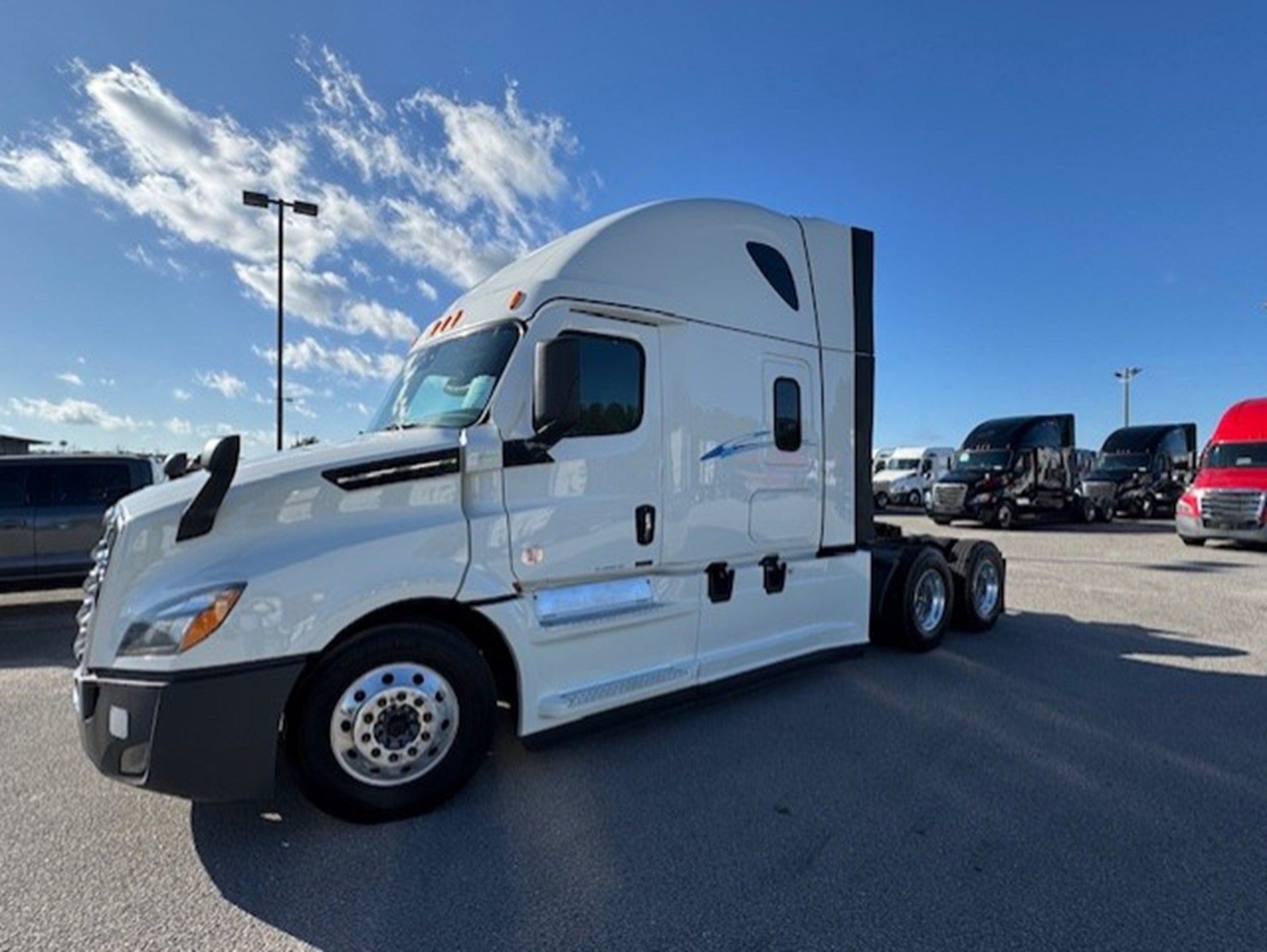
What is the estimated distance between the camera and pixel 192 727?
289 cm

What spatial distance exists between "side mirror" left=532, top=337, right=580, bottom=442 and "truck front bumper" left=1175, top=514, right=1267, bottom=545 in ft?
52.6

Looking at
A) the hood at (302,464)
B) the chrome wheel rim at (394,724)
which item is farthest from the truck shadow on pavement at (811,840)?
the hood at (302,464)

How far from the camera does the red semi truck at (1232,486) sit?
13.7 meters

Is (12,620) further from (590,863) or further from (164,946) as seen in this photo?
(590,863)

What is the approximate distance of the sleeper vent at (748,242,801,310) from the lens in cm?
493

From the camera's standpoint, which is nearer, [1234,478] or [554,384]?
[554,384]

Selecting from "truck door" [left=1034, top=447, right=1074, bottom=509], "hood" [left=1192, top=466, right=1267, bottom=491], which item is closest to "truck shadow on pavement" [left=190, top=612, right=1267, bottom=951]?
"hood" [left=1192, top=466, right=1267, bottom=491]

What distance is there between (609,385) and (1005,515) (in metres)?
19.1

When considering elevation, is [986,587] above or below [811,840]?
above

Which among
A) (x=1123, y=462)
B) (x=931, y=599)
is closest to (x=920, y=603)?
(x=931, y=599)

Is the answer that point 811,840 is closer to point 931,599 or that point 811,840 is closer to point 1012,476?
point 931,599

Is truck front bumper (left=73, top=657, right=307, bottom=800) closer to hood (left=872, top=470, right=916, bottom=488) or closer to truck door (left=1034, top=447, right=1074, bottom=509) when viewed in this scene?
truck door (left=1034, top=447, right=1074, bottom=509)

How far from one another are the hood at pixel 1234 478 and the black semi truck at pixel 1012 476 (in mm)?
4936

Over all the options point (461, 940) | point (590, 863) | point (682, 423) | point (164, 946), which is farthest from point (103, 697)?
point (682, 423)
